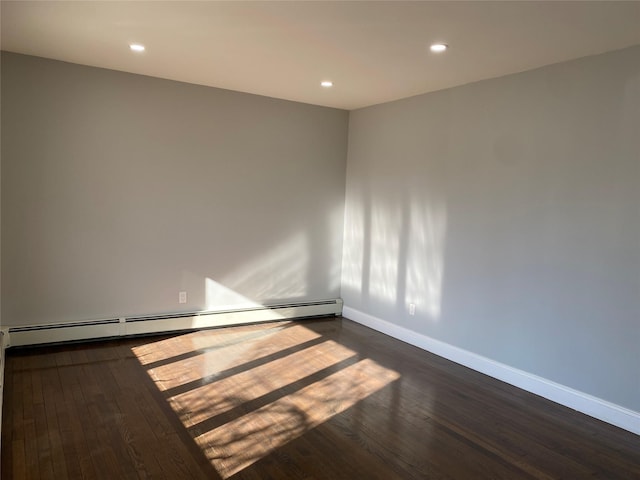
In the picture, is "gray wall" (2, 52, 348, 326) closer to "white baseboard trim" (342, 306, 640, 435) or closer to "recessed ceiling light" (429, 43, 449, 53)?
"white baseboard trim" (342, 306, 640, 435)

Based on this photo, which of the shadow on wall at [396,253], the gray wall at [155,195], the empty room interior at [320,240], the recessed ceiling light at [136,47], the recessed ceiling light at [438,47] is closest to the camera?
the empty room interior at [320,240]

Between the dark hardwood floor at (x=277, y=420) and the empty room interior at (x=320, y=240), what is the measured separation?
2cm

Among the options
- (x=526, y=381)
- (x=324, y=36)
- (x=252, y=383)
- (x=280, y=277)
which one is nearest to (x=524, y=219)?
(x=526, y=381)

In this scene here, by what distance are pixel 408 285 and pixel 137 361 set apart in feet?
8.28

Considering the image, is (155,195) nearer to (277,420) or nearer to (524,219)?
(277,420)

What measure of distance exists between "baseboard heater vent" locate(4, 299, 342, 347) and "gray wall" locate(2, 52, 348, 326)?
0.08 metres

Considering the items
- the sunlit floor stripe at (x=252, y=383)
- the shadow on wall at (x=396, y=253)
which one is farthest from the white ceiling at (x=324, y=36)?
the sunlit floor stripe at (x=252, y=383)

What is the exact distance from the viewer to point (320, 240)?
5.48m

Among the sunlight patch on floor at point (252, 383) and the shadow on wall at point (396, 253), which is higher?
the shadow on wall at point (396, 253)

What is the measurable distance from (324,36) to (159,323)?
2.97 metres

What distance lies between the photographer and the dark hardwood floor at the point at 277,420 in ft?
8.16

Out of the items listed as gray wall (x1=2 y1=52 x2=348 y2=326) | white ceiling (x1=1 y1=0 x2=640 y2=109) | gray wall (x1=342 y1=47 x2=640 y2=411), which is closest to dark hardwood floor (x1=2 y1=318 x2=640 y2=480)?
gray wall (x1=342 y1=47 x2=640 y2=411)

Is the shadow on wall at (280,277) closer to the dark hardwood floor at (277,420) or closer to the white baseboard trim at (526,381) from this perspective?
the dark hardwood floor at (277,420)

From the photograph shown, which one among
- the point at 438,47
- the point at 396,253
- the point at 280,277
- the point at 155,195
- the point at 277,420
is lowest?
the point at 277,420
